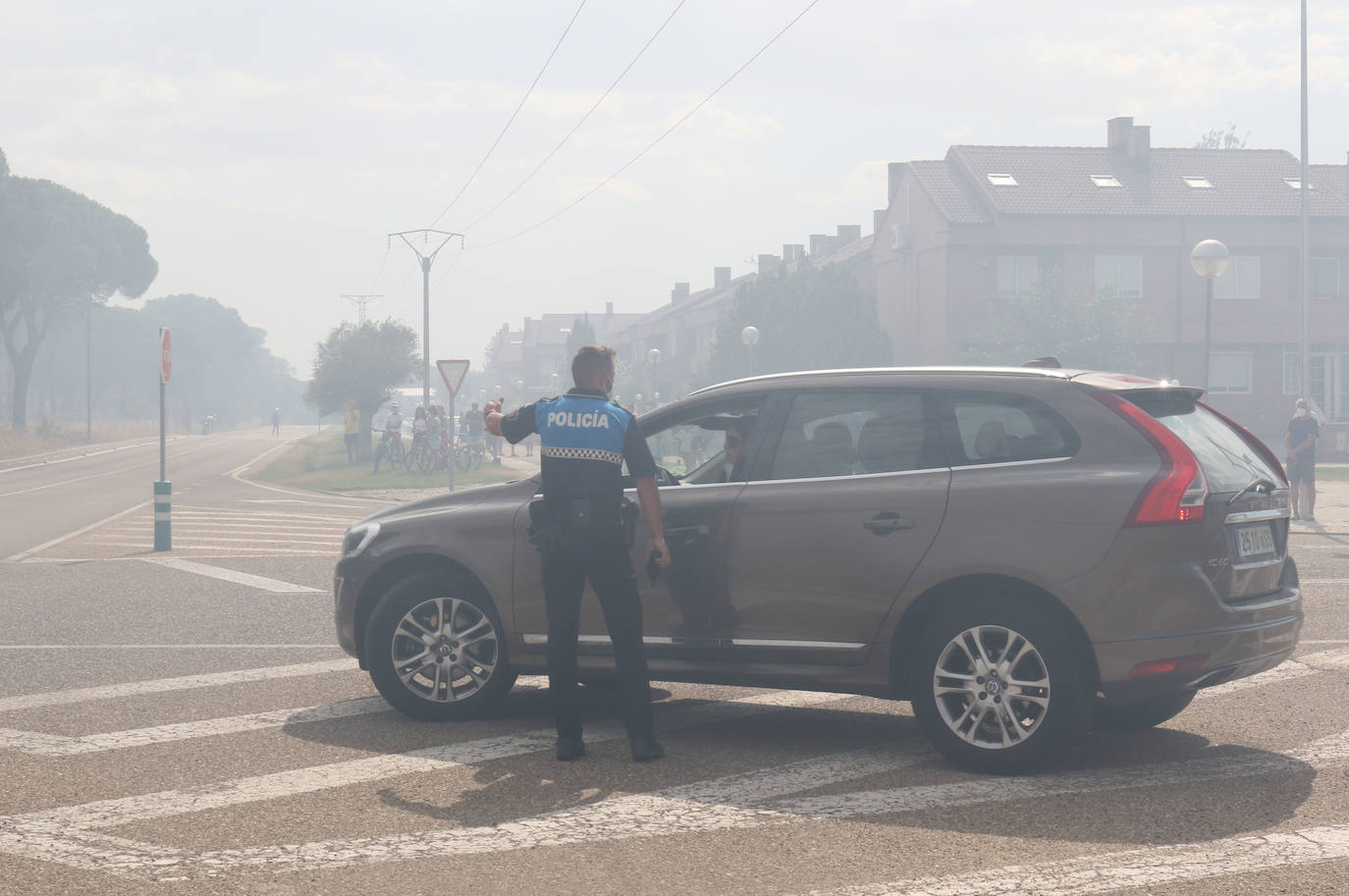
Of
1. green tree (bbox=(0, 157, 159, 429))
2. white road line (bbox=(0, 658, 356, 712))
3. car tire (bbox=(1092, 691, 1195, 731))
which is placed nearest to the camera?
car tire (bbox=(1092, 691, 1195, 731))

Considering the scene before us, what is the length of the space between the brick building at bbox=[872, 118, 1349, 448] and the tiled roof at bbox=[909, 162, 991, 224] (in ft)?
0.25

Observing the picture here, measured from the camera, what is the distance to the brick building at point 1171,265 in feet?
172

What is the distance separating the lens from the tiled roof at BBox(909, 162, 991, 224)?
172ft

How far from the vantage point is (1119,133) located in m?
56.3

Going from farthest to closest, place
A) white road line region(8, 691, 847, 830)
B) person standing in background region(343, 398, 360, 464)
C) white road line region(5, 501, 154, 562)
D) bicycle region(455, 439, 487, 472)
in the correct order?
person standing in background region(343, 398, 360, 464) → bicycle region(455, 439, 487, 472) → white road line region(5, 501, 154, 562) → white road line region(8, 691, 847, 830)

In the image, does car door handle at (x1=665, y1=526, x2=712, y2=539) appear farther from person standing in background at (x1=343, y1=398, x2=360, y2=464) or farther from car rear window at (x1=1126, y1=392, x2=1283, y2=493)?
person standing in background at (x1=343, y1=398, x2=360, y2=464)

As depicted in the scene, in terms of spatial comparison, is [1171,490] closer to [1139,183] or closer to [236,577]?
A: [236,577]

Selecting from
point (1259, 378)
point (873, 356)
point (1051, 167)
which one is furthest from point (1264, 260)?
point (873, 356)

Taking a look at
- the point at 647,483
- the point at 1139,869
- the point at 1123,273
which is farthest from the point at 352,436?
the point at 1139,869

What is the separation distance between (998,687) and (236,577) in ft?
31.4

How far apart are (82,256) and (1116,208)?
51.3m

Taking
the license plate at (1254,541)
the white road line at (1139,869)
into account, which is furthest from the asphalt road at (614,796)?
the license plate at (1254,541)

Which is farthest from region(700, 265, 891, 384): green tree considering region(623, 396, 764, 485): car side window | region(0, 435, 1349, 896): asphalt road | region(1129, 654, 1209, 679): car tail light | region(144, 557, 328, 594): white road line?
region(1129, 654, 1209, 679): car tail light

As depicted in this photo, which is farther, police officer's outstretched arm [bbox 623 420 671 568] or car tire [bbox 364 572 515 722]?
car tire [bbox 364 572 515 722]
